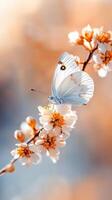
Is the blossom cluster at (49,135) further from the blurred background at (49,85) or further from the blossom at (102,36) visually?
the blurred background at (49,85)

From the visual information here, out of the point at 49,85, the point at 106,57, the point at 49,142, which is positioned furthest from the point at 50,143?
the point at 49,85

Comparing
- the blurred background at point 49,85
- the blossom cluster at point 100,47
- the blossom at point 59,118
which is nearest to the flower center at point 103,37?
the blossom cluster at point 100,47

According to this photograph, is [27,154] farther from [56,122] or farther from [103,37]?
[103,37]

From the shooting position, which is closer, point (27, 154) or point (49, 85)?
point (27, 154)

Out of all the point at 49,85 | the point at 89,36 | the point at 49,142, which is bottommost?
the point at 49,142

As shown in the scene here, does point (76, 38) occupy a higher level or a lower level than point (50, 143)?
higher
